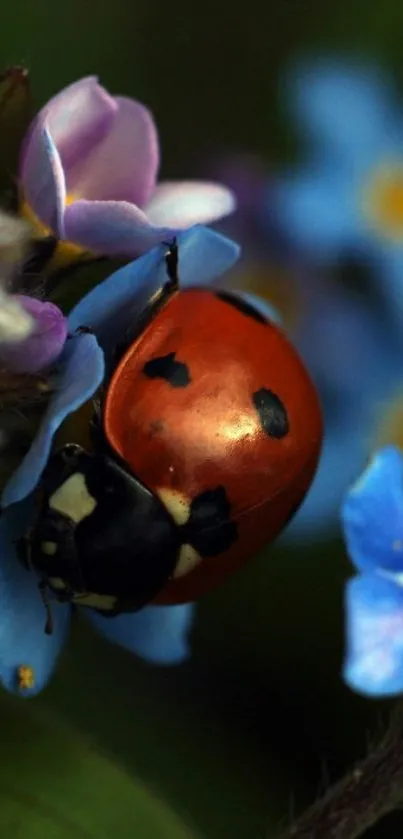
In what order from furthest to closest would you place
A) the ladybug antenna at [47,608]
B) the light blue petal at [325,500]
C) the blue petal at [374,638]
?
the light blue petal at [325,500]
the ladybug antenna at [47,608]
the blue petal at [374,638]

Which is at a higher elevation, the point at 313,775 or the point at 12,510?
the point at 12,510

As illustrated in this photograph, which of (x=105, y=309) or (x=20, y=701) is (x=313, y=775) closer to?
(x=20, y=701)

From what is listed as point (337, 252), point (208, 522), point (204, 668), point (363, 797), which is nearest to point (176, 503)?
point (208, 522)

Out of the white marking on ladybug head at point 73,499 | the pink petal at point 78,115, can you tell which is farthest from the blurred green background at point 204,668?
the pink petal at point 78,115

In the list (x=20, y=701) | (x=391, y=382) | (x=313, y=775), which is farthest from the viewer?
(x=391, y=382)

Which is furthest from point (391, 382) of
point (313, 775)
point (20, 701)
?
point (20, 701)

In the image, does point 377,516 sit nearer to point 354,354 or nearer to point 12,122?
point 12,122

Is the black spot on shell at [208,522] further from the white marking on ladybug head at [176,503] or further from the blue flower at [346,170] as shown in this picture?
the blue flower at [346,170]
